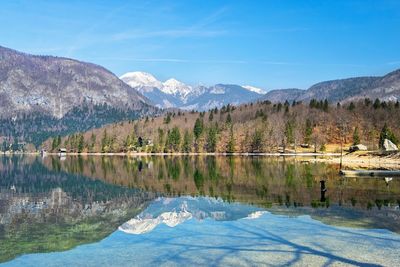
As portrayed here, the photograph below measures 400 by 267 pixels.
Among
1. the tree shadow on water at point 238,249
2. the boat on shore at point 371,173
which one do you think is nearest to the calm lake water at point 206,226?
the tree shadow on water at point 238,249

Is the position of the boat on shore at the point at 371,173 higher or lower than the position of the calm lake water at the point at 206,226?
higher

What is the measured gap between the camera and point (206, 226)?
120 ft

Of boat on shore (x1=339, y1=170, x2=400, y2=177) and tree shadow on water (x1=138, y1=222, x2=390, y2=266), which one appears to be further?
boat on shore (x1=339, y1=170, x2=400, y2=177)

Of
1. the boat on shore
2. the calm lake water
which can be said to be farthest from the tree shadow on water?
the boat on shore

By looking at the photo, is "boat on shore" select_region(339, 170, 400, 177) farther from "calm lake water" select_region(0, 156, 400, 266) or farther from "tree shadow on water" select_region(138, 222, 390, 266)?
"tree shadow on water" select_region(138, 222, 390, 266)

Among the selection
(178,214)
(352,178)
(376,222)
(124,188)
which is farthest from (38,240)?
(352,178)

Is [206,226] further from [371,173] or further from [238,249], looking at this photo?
[371,173]

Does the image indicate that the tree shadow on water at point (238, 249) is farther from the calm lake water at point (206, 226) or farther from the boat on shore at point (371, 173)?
the boat on shore at point (371, 173)

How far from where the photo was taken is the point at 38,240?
104ft

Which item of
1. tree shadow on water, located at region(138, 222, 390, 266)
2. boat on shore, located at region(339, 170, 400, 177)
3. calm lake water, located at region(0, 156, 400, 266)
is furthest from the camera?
boat on shore, located at region(339, 170, 400, 177)

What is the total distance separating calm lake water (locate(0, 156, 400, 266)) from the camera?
26375mm

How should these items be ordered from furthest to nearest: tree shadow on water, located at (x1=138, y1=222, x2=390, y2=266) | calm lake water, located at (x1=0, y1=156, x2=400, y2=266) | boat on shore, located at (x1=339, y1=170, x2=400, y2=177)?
boat on shore, located at (x1=339, y1=170, x2=400, y2=177)
calm lake water, located at (x1=0, y1=156, x2=400, y2=266)
tree shadow on water, located at (x1=138, y1=222, x2=390, y2=266)

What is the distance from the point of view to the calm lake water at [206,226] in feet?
86.5

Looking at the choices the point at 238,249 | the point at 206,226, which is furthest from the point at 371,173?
the point at 238,249
